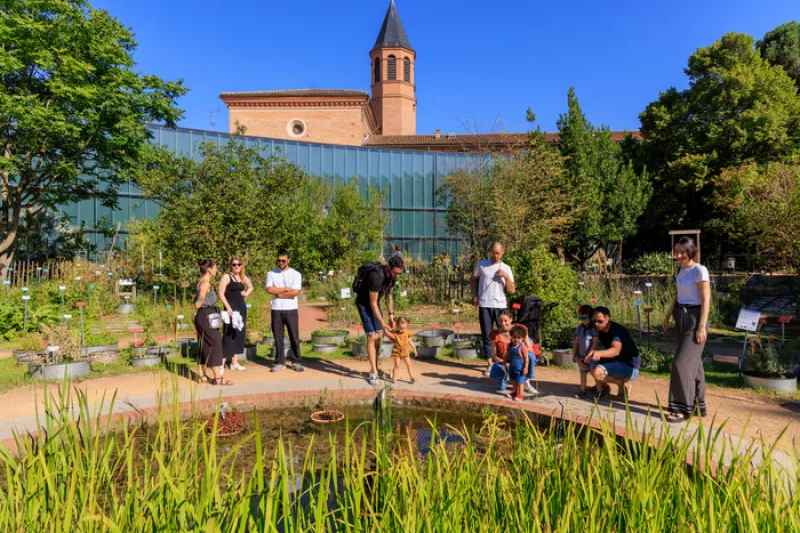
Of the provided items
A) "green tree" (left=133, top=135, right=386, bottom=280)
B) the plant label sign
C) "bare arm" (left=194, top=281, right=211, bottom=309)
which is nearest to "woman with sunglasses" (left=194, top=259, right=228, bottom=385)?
"bare arm" (left=194, top=281, right=211, bottom=309)

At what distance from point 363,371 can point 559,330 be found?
2.98m

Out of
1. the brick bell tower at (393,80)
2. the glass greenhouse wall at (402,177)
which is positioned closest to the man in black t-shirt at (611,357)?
the glass greenhouse wall at (402,177)

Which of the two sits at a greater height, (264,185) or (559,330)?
(264,185)

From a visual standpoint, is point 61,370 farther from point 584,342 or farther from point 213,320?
point 584,342

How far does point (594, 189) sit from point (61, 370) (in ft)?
70.0

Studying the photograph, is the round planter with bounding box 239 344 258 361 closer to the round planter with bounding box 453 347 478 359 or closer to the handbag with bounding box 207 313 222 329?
the handbag with bounding box 207 313 222 329

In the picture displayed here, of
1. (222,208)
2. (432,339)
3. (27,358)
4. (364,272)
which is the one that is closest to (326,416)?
(364,272)

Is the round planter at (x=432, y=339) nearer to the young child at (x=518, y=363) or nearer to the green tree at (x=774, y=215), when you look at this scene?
the young child at (x=518, y=363)

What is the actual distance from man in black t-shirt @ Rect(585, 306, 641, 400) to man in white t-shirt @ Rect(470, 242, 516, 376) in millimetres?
1483

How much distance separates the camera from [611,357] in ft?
16.9

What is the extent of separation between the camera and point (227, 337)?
6.79 meters

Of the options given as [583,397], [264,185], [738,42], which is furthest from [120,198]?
[738,42]

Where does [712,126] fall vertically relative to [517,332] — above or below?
above

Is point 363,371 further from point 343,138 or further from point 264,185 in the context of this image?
point 343,138
